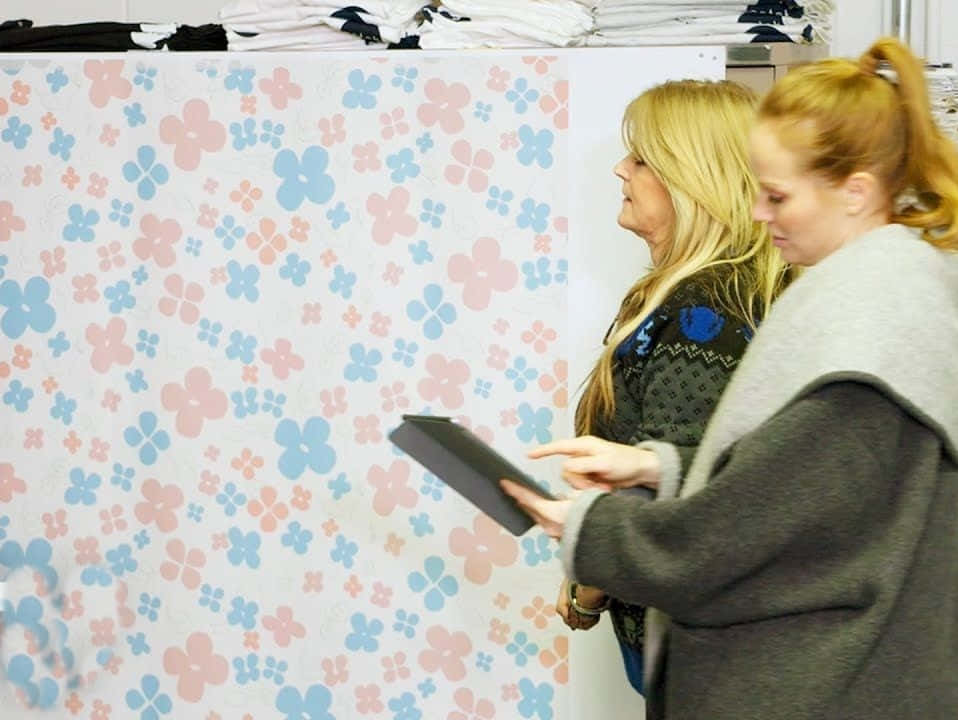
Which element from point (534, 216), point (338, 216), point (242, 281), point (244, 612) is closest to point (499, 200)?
point (534, 216)

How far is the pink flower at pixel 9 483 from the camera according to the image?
2734 mm

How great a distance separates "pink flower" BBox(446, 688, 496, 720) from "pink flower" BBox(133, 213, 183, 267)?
3.25ft

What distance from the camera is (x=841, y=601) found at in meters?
1.45

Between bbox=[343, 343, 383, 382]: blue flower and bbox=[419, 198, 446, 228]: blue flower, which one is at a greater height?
bbox=[419, 198, 446, 228]: blue flower

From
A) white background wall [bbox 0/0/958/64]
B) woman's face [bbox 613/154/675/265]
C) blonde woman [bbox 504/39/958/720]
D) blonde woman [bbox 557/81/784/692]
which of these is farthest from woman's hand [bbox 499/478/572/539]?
white background wall [bbox 0/0/958/64]

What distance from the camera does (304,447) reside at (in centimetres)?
262

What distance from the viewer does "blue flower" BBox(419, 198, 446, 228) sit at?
100 inches

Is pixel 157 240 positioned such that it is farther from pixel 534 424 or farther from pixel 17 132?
pixel 534 424

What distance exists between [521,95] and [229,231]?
0.61 metres

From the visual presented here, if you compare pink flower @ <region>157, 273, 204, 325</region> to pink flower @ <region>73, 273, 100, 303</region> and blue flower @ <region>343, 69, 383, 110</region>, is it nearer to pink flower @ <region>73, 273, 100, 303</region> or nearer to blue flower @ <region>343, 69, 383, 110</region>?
pink flower @ <region>73, 273, 100, 303</region>

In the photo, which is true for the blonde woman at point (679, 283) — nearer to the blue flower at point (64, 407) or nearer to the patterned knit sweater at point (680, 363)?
the patterned knit sweater at point (680, 363)

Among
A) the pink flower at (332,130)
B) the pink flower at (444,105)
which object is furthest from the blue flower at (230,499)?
the pink flower at (444,105)

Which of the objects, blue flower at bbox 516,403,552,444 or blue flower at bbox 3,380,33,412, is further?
blue flower at bbox 3,380,33,412

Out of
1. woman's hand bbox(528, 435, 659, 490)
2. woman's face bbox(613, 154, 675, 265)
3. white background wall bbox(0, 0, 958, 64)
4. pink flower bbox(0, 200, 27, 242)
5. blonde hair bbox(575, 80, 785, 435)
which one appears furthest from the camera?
white background wall bbox(0, 0, 958, 64)
